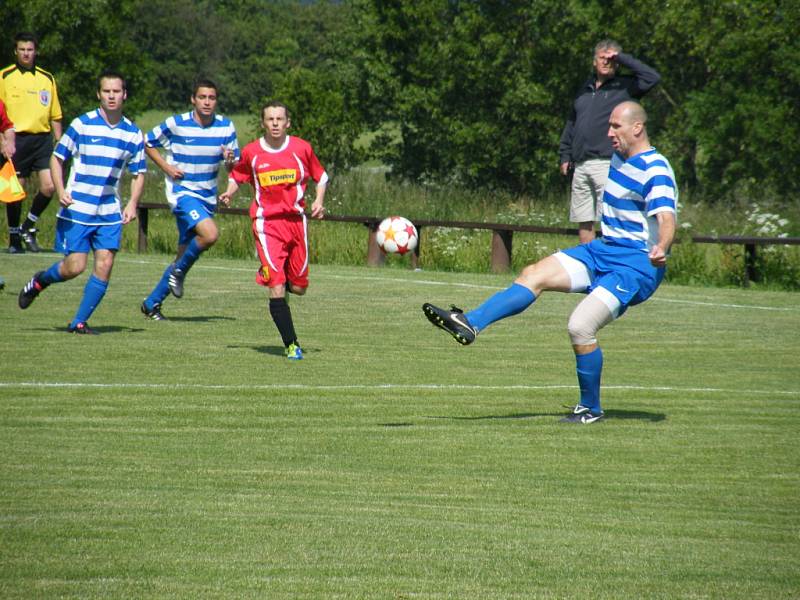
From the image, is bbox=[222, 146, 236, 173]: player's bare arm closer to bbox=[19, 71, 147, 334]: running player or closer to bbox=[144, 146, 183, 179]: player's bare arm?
bbox=[144, 146, 183, 179]: player's bare arm

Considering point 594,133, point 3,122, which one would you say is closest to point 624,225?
point 594,133

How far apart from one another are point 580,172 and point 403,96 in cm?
3847

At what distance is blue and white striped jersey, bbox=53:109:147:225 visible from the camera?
A: 11125 mm

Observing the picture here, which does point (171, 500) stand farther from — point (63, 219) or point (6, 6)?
point (6, 6)

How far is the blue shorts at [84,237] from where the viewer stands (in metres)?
11.2

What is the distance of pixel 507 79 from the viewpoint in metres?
50.3

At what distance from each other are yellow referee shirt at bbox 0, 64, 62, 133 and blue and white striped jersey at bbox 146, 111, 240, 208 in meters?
4.51

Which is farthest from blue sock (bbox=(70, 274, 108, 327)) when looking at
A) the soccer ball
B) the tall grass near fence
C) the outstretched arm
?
the tall grass near fence

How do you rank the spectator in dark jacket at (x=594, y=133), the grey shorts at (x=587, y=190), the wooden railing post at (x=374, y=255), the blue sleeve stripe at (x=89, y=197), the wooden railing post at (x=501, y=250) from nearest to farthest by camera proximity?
the blue sleeve stripe at (x=89, y=197), the spectator in dark jacket at (x=594, y=133), the grey shorts at (x=587, y=190), the wooden railing post at (x=501, y=250), the wooden railing post at (x=374, y=255)

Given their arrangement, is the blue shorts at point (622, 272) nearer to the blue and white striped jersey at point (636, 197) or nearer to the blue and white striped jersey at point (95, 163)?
the blue and white striped jersey at point (636, 197)

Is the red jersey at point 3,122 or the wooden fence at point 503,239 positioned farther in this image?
the wooden fence at point 503,239

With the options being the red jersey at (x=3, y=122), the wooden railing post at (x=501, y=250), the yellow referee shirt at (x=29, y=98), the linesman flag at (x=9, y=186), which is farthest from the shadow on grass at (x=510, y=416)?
the wooden railing post at (x=501, y=250)

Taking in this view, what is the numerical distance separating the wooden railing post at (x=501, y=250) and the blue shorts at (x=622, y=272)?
11.3m

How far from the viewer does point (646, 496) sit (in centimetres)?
600
